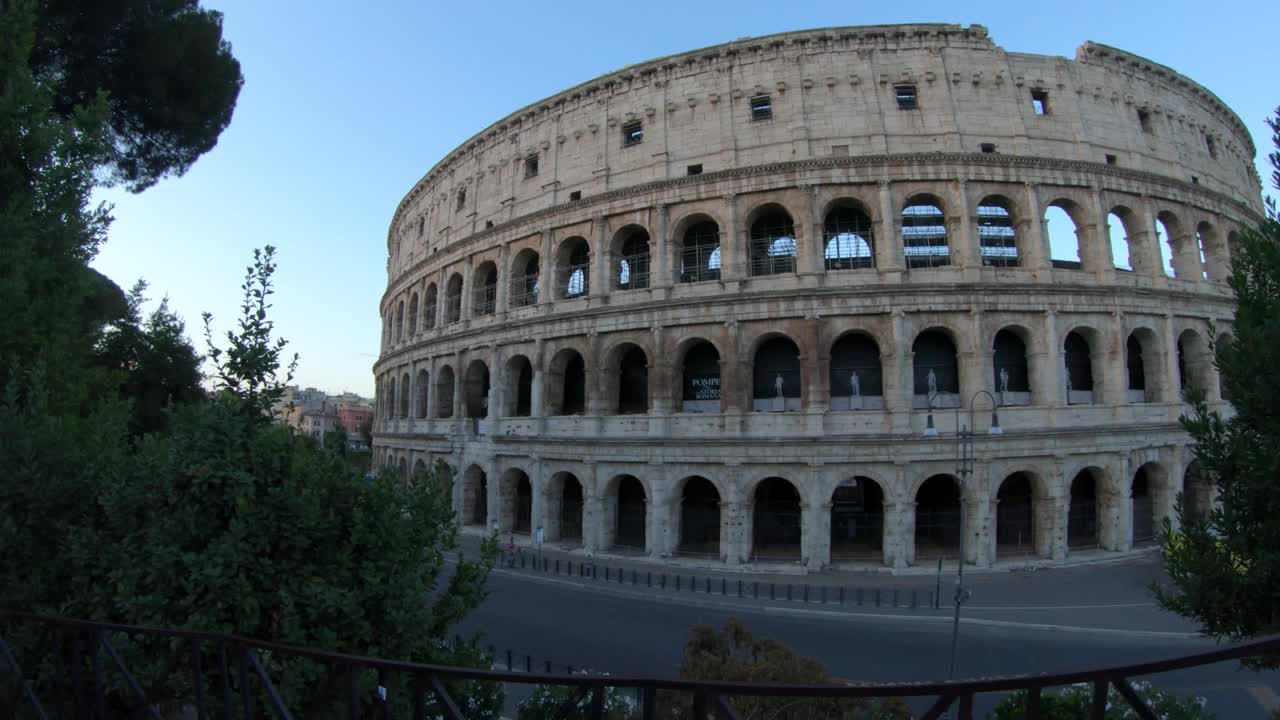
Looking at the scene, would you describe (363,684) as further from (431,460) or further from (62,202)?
(431,460)

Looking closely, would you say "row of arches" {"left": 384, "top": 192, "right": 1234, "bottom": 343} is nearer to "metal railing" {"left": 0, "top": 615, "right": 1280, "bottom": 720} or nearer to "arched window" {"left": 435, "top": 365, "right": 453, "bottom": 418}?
"arched window" {"left": 435, "top": 365, "right": 453, "bottom": 418}

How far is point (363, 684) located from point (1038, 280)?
24262mm

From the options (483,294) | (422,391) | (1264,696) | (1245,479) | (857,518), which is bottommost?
(1264,696)

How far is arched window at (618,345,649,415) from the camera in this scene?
1013 inches

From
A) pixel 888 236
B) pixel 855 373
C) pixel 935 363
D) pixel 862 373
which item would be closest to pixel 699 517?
pixel 855 373

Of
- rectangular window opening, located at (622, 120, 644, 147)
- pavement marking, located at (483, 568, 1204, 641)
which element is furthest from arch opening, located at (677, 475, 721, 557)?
rectangular window opening, located at (622, 120, 644, 147)

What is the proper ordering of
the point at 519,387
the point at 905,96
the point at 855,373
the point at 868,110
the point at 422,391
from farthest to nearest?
the point at 422,391 < the point at 519,387 < the point at 905,96 < the point at 868,110 < the point at 855,373

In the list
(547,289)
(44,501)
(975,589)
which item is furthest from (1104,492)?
(44,501)

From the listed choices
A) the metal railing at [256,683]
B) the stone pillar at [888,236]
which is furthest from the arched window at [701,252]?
the metal railing at [256,683]

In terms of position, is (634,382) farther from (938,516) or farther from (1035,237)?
(1035,237)

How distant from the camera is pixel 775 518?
74.9 ft

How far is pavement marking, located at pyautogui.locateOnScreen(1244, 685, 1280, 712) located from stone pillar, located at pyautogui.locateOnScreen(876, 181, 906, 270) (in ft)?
46.0

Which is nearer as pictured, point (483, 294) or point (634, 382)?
point (634, 382)

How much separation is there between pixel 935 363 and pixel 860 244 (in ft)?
17.6
